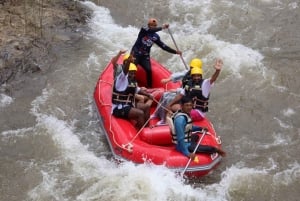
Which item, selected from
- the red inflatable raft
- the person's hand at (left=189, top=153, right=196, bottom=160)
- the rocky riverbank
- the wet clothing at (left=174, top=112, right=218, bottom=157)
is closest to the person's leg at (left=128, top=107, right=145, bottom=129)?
the red inflatable raft

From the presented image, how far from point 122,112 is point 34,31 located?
4279mm

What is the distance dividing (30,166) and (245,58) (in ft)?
16.7

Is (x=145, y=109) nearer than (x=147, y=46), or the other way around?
(x=145, y=109)

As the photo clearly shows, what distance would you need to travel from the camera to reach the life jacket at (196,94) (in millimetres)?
7758

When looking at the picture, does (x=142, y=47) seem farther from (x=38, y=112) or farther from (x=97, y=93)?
(x=38, y=112)

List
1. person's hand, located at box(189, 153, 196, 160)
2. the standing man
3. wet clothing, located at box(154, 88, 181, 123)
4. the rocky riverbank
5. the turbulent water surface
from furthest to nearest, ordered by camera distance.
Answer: the rocky riverbank, the standing man, wet clothing, located at box(154, 88, 181, 123), the turbulent water surface, person's hand, located at box(189, 153, 196, 160)

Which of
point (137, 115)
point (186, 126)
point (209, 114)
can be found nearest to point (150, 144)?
point (137, 115)

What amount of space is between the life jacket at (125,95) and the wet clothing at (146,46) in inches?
53.4

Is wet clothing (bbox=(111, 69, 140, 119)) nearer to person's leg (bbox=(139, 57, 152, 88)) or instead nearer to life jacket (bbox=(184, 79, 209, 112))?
life jacket (bbox=(184, 79, 209, 112))

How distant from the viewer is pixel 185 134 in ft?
23.6

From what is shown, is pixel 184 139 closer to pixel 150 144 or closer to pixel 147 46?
pixel 150 144

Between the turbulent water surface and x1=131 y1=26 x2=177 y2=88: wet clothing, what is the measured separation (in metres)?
1.22

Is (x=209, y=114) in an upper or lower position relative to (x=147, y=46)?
lower

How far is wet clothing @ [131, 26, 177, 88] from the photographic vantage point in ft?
30.0
